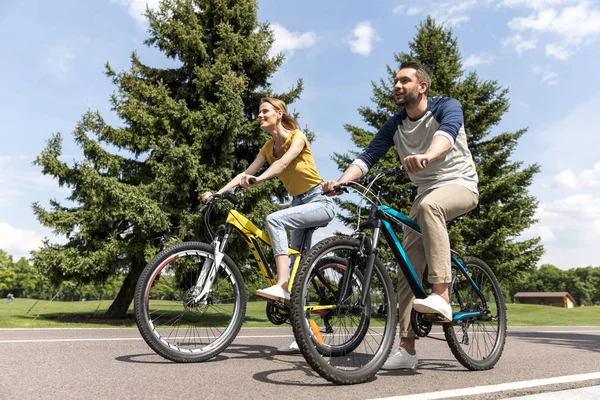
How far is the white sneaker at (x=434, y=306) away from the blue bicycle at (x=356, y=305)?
0.37 ft

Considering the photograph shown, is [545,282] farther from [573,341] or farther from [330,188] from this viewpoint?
[330,188]

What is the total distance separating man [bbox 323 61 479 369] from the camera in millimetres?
3377

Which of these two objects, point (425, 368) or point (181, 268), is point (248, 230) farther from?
point (425, 368)

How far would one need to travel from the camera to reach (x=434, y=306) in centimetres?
325

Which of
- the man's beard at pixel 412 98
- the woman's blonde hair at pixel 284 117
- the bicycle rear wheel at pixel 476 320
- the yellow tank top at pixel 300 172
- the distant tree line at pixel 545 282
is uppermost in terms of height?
the distant tree line at pixel 545 282

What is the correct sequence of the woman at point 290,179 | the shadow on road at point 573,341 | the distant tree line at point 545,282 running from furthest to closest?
the distant tree line at point 545,282
the shadow on road at point 573,341
the woman at point 290,179

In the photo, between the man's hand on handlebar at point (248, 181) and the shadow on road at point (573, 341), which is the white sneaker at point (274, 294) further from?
the shadow on road at point (573, 341)

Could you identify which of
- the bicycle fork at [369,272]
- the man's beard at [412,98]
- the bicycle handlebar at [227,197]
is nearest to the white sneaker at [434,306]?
the bicycle fork at [369,272]

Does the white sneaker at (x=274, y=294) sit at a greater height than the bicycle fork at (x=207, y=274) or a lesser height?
lesser

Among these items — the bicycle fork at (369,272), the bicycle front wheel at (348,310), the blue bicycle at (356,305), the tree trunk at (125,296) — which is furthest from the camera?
the tree trunk at (125,296)

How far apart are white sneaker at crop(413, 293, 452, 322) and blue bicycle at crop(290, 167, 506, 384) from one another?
112 mm

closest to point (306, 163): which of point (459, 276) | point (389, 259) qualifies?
point (459, 276)

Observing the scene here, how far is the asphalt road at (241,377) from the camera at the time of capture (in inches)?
102

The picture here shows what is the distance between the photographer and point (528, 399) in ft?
8.39
